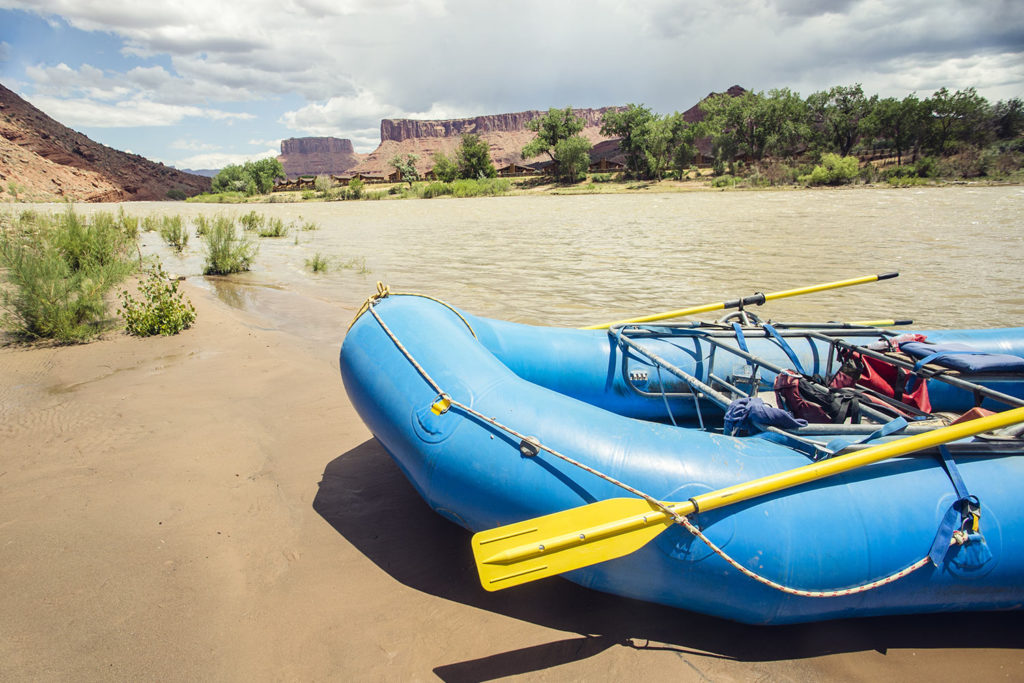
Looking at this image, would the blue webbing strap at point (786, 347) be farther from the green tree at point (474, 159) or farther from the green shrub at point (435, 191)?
the green tree at point (474, 159)

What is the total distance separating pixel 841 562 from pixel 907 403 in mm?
1552

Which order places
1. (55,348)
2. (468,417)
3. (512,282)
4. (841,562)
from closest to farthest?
(841,562)
(468,417)
(55,348)
(512,282)

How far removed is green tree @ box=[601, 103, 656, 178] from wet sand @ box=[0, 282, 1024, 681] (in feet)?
157

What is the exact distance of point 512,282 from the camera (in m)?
8.80

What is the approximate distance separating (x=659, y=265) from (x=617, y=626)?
8.29 metres

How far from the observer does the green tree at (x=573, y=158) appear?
4853 centimetres

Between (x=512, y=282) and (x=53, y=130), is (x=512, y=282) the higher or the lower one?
the lower one

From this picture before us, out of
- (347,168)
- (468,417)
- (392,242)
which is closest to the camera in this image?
(468,417)

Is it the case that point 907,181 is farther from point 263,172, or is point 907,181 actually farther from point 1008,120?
point 263,172

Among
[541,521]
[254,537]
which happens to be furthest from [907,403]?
[254,537]

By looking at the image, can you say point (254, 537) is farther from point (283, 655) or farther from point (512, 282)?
point (512, 282)

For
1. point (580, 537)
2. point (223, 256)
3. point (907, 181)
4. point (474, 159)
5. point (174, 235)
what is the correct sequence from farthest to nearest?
point (474, 159) → point (907, 181) → point (174, 235) → point (223, 256) → point (580, 537)

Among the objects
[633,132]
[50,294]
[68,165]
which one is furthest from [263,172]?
[50,294]

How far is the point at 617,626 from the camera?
88.6 inches
